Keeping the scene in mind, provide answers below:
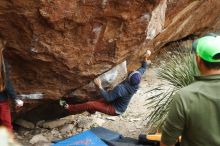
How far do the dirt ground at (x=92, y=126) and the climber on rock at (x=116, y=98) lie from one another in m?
0.63

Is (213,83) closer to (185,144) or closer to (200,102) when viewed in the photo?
(200,102)

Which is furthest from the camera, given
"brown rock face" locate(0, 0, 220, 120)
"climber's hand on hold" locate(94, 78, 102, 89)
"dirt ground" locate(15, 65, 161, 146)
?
"dirt ground" locate(15, 65, 161, 146)

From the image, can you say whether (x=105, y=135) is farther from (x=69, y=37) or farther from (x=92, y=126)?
(x=92, y=126)

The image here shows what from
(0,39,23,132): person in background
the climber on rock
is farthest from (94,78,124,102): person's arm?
(0,39,23,132): person in background

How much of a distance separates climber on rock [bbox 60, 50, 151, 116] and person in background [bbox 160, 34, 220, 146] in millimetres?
2900

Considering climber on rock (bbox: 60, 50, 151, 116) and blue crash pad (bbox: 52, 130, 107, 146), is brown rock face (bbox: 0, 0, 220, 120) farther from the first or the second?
blue crash pad (bbox: 52, 130, 107, 146)

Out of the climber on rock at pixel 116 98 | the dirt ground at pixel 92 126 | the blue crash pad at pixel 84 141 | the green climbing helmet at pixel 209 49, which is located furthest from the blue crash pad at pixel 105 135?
the green climbing helmet at pixel 209 49

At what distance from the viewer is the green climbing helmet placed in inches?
110

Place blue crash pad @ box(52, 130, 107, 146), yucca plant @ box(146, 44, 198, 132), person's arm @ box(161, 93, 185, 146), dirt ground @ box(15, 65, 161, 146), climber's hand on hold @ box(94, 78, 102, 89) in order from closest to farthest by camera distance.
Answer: person's arm @ box(161, 93, 185, 146) < blue crash pad @ box(52, 130, 107, 146) < yucca plant @ box(146, 44, 198, 132) < climber's hand on hold @ box(94, 78, 102, 89) < dirt ground @ box(15, 65, 161, 146)

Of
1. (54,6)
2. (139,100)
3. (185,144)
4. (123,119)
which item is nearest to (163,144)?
(185,144)

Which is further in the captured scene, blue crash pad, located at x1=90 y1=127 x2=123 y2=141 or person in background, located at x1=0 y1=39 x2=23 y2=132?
blue crash pad, located at x1=90 y1=127 x2=123 y2=141

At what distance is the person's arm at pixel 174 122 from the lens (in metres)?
2.78

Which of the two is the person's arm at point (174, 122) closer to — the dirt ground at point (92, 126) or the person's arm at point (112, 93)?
the person's arm at point (112, 93)

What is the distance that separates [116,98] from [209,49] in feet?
10.6
